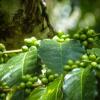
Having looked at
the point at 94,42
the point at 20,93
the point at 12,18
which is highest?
the point at 12,18

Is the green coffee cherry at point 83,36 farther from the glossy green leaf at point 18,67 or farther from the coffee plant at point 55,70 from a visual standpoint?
the glossy green leaf at point 18,67

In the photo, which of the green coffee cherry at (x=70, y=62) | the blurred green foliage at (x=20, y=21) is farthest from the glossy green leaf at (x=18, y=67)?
the blurred green foliage at (x=20, y=21)

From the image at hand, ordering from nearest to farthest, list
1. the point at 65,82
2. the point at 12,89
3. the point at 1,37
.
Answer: the point at 65,82 < the point at 12,89 < the point at 1,37

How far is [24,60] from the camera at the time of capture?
117cm

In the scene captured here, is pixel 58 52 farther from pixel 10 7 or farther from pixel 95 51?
pixel 10 7

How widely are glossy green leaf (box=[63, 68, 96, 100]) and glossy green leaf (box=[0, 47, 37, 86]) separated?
0.17 metres

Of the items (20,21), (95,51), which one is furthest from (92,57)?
(20,21)

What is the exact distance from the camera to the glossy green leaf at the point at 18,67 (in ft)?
3.78

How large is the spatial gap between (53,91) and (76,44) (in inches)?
7.7

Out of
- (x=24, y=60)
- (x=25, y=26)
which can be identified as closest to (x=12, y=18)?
(x=25, y=26)

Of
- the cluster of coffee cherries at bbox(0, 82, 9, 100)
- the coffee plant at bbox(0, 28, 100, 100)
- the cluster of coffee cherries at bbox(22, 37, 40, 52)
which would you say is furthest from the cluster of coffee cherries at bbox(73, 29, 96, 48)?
the cluster of coffee cherries at bbox(0, 82, 9, 100)

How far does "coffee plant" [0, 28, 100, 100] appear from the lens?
1002 millimetres

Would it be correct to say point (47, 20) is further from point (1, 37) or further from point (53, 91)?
point (53, 91)

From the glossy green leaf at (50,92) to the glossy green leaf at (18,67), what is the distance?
109 millimetres
